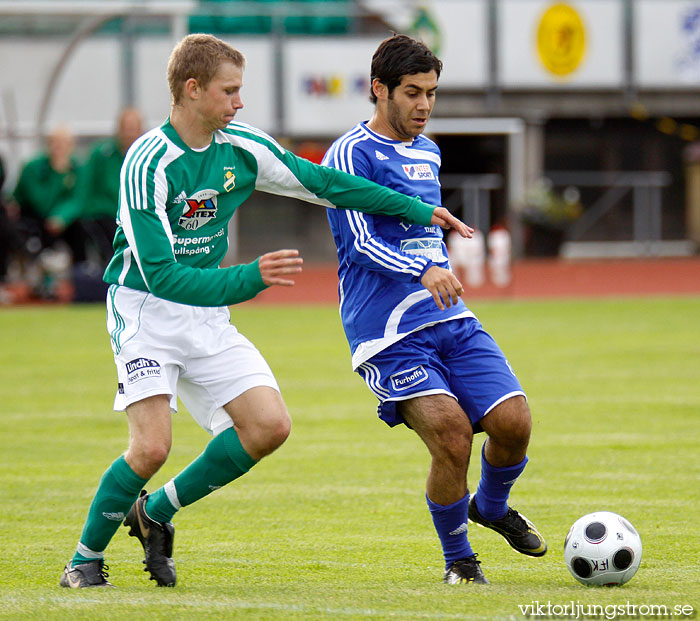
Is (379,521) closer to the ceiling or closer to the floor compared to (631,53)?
closer to the floor

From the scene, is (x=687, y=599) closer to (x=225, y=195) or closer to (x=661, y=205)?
(x=225, y=195)

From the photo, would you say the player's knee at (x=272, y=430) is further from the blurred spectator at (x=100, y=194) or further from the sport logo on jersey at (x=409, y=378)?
the blurred spectator at (x=100, y=194)

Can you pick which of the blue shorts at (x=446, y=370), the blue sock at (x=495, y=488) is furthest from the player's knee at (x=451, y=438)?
the blue sock at (x=495, y=488)

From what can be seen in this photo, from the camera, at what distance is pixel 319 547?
5.36 m

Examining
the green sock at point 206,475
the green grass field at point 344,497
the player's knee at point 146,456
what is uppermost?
the player's knee at point 146,456

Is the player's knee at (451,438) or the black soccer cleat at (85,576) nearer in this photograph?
the black soccer cleat at (85,576)

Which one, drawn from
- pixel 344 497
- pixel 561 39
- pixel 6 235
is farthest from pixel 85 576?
pixel 561 39

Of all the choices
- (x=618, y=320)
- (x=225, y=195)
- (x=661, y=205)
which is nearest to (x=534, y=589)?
(x=225, y=195)

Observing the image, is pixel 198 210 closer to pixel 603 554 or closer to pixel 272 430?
pixel 272 430

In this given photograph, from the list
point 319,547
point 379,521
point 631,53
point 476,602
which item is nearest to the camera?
point 476,602

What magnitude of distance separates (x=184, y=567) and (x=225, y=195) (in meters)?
1.53

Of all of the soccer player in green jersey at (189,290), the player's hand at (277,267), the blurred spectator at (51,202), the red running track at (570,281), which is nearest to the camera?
the player's hand at (277,267)

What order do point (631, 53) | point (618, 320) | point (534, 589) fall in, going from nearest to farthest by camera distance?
point (534, 589)
point (618, 320)
point (631, 53)

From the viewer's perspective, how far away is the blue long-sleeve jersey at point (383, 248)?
15.9 feet
